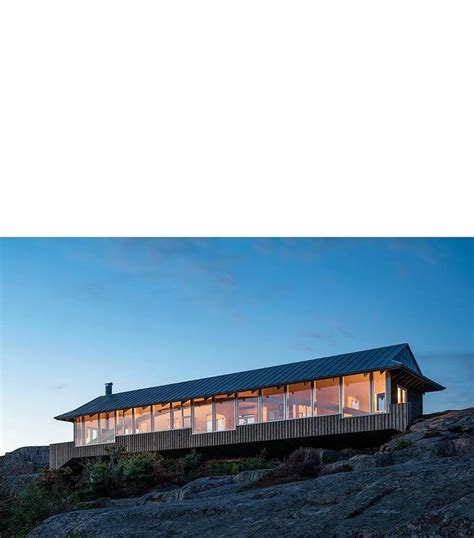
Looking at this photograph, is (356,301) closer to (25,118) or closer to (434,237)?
(434,237)

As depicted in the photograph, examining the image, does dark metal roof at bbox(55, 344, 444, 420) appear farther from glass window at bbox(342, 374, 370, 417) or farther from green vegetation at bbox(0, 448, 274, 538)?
green vegetation at bbox(0, 448, 274, 538)

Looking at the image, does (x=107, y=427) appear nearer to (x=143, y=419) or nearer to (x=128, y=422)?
(x=128, y=422)

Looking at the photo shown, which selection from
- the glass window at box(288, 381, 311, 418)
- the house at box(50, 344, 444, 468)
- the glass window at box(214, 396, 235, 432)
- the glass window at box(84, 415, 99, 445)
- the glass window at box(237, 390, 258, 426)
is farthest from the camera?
the glass window at box(84, 415, 99, 445)

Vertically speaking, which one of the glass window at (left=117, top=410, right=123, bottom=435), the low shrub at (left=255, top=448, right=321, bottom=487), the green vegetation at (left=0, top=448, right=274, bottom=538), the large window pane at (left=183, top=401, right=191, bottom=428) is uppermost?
the low shrub at (left=255, top=448, right=321, bottom=487)

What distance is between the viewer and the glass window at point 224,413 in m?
31.9

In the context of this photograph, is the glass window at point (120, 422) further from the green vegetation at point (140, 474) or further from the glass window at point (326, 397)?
the glass window at point (326, 397)

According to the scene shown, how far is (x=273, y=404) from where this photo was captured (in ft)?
100

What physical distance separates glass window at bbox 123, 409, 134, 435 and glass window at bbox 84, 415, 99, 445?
2.18 m

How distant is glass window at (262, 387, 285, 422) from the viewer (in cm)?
3027

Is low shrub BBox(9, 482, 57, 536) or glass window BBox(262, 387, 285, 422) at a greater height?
glass window BBox(262, 387, 285, 422)

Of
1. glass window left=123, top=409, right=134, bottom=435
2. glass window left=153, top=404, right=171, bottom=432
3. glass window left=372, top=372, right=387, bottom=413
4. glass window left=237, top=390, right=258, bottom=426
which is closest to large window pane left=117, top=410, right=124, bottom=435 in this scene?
glass window left=123, top=409, right=134, bottom=435

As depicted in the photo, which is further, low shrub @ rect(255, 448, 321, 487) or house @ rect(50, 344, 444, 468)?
house @ rect(50, 344, 444, 468)

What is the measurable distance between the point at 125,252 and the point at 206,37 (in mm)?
15106

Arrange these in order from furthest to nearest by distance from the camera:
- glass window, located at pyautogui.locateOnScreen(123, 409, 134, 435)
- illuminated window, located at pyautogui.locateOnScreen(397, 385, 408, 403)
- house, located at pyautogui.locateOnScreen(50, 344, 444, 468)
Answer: glass window, located at pyautogui.locateOnScreen(123, 409, 134, 435), illuminated window, located at pyautogui.locateOnScreen(397, 385, 408, 403), house, located at pyautogui.locateOnScreen(50, 344, 444, 468)
